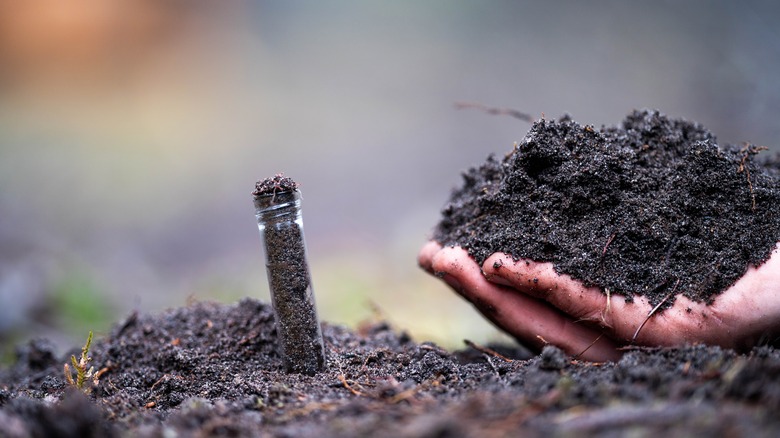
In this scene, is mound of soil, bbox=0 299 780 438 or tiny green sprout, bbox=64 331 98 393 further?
tiny green sprout, bbox=64 331 98 393

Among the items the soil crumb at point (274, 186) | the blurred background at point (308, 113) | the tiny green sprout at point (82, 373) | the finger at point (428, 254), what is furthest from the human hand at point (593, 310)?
the blurred background at point (308, 113)

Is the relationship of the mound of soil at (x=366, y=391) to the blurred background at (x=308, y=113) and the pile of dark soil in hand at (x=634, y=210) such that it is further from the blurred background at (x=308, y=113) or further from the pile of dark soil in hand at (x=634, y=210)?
the blurred background at (x=308, y=113)

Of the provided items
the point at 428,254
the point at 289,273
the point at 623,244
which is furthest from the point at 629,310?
the point at 289,273

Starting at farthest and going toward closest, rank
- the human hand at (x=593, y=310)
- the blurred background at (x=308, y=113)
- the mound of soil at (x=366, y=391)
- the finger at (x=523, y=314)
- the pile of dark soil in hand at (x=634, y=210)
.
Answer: the blurred background at (x=308, y=113), the finger at (x=523, y=314), the pile of dark soil in hand at (x=634, y=210), the human hand at (x=593, y=310), the mound of soil at (x=366, y=391)

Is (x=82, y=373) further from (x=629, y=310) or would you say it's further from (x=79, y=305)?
(x=79, y=305)

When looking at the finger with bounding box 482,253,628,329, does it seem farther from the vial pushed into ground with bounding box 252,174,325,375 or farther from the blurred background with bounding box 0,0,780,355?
the blurred background with bounding box 0,0,780,355

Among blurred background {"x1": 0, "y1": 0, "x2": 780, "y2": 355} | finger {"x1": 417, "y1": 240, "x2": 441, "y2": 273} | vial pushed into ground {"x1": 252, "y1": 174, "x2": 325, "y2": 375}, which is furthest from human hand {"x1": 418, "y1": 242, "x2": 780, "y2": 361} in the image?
blurred background {"x1": 0, "y1": 0, "x2": 780, "y2": 355}

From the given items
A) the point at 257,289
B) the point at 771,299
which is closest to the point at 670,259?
the point at 771,299
